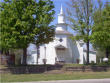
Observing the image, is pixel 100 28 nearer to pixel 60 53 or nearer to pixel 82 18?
pixel 82 18

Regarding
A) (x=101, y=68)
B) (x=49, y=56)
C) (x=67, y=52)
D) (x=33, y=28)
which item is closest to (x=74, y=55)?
(x=67, y=52)

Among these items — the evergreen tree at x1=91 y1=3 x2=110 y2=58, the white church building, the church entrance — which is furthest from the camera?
the white church building

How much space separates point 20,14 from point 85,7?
25.6 feet

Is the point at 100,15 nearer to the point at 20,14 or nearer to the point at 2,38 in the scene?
the point at 20,14

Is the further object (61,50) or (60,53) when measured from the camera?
(60,53)

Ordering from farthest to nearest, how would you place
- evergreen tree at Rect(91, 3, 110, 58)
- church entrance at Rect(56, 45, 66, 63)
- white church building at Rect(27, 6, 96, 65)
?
white church building at Rect(27, 6, 96, 65) < church entrance at Rect(56, 45, 66, 63) < evergreen tree at Rect(91, 3, 110, 58)

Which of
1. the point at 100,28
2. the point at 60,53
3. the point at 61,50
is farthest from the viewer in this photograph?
the point at 60,53

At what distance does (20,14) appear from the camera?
66.5 ft

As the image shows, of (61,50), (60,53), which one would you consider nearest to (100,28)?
(61,50)

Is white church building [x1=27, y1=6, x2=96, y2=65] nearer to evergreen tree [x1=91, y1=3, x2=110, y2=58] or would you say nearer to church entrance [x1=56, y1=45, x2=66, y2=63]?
church entrance [x1=56, y1=45, x2=66, y2=63]

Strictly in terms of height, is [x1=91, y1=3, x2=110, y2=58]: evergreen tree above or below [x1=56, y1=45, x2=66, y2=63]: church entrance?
above

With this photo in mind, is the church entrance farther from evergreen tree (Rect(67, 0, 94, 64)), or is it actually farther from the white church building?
evergreen tree (Rect(67, 0, 94, 64))

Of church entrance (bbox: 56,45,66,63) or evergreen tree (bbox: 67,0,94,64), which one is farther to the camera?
church entrance (bbox: 56,45,66,63)

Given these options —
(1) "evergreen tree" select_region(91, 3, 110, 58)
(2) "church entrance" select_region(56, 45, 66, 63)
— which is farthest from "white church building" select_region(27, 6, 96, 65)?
(1) "evergreen tree" select_region(91, 3, 110, 58)
